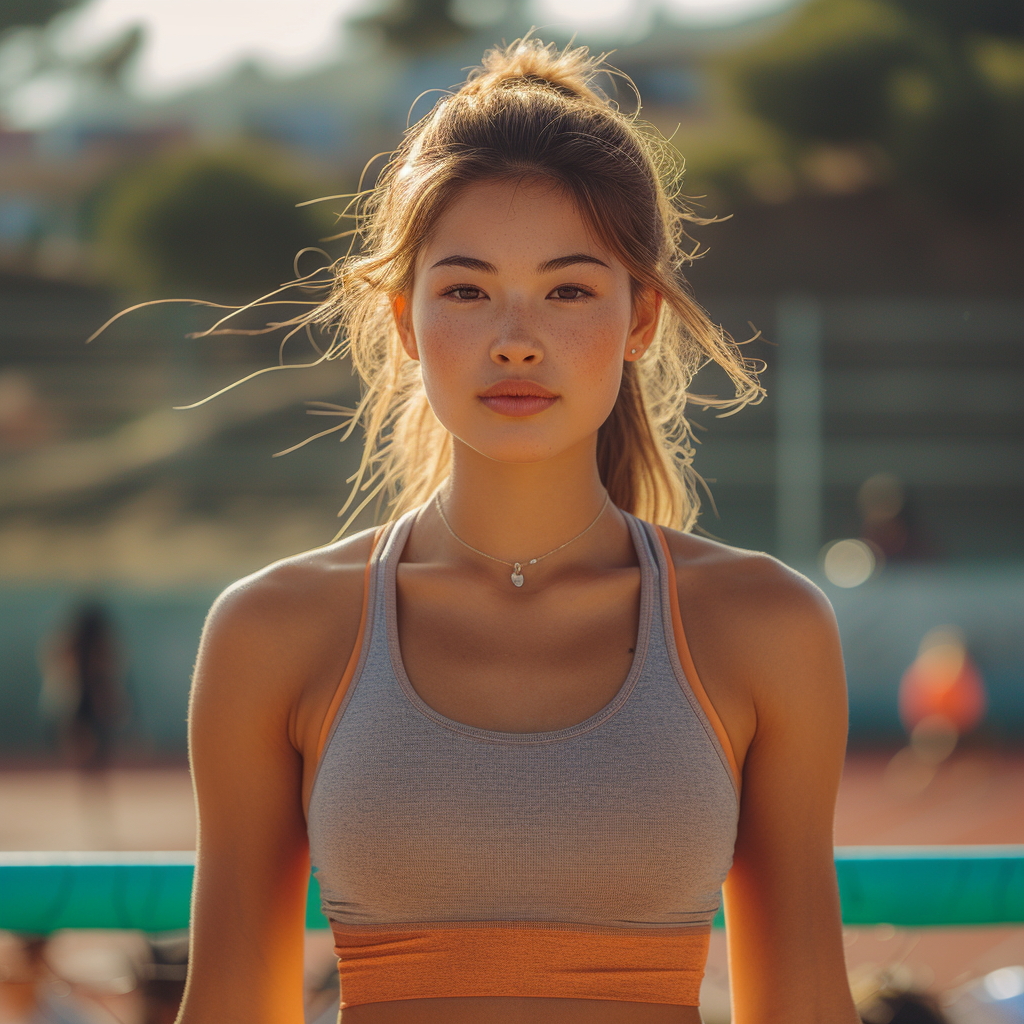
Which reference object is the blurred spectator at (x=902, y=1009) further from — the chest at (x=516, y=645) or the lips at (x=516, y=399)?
Result: the lips at (x=516, y=399)

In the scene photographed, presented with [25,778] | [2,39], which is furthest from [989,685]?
[2,39]

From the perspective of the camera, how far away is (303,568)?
1.53m

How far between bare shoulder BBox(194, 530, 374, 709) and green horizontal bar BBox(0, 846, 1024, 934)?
0.38 m

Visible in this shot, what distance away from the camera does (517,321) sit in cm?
141

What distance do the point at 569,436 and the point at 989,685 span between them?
951 centimetres

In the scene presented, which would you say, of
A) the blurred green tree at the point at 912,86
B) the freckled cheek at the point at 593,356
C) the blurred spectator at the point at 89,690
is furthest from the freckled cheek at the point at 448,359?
the blurred green tree at the point at 912,86

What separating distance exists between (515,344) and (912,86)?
1688 cm

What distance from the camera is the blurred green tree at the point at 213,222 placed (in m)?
14.7

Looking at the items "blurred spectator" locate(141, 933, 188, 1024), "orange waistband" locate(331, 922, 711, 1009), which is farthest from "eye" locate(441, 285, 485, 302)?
"blurred spectator" locate(141, 933, 188, 1024)

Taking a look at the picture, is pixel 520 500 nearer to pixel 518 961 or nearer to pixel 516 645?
pixel 516 645

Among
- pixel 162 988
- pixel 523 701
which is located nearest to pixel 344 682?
pixel 523 701

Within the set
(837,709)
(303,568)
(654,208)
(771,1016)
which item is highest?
(654,208)

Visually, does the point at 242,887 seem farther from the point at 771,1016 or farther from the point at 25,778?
the point at 25,778

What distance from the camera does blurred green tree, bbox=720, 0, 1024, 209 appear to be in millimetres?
16031
